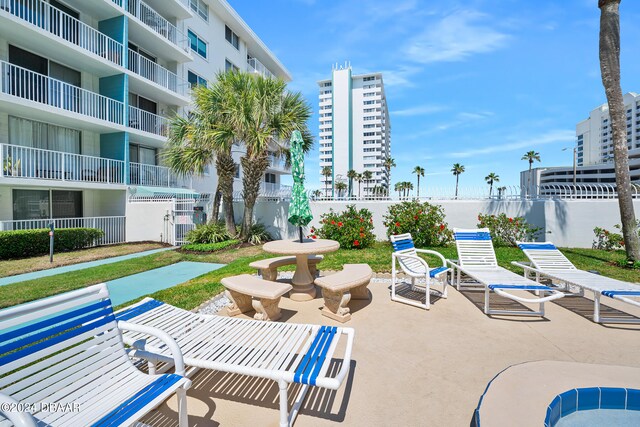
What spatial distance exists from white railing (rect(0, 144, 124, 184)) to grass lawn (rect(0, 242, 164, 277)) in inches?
123

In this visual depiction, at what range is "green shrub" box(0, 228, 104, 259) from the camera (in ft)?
34.1

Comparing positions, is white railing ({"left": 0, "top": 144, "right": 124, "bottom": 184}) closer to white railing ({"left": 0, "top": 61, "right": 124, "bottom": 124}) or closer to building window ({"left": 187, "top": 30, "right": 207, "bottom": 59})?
white railing ({"left": 0, "top": 61, "right": 124, "bottom": 124})

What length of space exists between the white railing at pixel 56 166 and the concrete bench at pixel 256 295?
11.2 m

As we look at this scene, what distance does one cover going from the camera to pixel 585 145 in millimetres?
122062

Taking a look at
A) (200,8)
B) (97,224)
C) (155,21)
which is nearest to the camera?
(97,224)

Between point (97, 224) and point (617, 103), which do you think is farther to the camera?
point (97, 224)

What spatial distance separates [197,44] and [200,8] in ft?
7.73

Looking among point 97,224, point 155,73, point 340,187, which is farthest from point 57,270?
point 340,187

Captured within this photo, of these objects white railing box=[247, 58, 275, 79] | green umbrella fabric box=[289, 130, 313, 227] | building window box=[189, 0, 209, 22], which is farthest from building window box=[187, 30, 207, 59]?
green umbrella fabric box=[289, 130, 313, 227]

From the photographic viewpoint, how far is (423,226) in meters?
12.1

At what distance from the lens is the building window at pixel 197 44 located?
2050cm

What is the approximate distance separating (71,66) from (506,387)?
1899cm

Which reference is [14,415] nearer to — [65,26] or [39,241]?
[39,241]

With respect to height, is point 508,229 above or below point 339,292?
above
